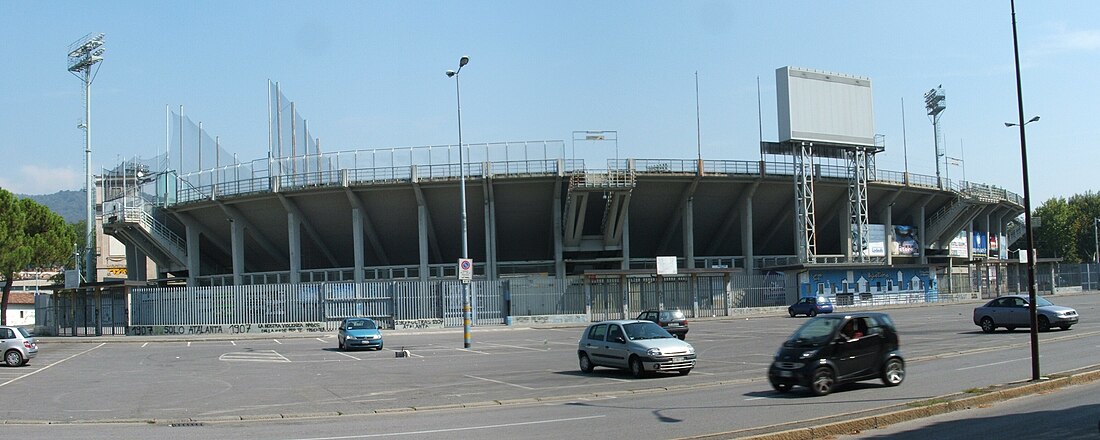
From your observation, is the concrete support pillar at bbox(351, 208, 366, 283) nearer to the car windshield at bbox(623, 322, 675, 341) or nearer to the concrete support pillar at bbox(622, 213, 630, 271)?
→ the concrete support pillar at bbox(622, 213, 630, 271)

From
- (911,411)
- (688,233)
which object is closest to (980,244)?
(688,233)

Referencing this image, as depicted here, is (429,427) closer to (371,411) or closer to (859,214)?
(371,411)

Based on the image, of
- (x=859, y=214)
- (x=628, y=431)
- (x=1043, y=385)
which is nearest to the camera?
(x=628, y=431)

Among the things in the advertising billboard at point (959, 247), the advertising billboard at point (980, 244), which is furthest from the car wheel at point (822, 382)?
the advertising billboard at point (980, 244)

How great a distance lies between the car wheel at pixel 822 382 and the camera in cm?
1606

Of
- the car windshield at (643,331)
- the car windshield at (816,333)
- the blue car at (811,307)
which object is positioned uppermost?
the car windshield at (816,333)

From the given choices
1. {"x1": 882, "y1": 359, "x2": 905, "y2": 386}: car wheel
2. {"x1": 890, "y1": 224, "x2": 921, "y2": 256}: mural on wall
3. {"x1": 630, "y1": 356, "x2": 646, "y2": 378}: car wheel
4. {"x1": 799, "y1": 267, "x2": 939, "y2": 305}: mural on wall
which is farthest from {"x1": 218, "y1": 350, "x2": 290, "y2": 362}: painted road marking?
{"x1": 890, "y1": 224, "x2": 921, "y2": 256}: mural on wall

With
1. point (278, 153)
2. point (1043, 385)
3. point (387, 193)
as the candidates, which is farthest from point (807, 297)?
point (1043, 385)

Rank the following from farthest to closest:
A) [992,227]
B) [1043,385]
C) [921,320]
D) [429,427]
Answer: [992,227] → [921,320] → [1043,385] → [429,427]

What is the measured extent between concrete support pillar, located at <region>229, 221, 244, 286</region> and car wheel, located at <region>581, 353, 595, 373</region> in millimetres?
45082

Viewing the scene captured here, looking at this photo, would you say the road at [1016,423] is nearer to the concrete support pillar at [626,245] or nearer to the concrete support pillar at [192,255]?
the concrete support pillar at [626,245]

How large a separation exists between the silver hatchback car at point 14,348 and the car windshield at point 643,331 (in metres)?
20.4

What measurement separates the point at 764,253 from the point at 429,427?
60.8m

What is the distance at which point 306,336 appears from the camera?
1781 inches
